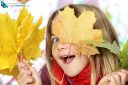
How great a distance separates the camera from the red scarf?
0.88 m

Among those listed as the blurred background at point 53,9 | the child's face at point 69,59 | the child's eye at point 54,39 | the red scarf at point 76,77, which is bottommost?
the red scarf at point 76,77

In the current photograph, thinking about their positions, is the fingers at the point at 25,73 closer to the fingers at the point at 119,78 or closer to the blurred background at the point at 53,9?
the blurred background at the point at 53,9

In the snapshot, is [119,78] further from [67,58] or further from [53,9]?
[53,9]

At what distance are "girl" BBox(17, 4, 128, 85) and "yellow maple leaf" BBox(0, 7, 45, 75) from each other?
0.04 m

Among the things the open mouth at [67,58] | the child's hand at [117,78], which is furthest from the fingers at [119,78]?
the open mouth at [67,58]

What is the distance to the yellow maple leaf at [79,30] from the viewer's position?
0.83 meters

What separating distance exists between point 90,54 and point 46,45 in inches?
5.4

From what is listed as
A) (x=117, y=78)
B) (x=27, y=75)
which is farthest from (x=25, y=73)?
(x=117, y=78)

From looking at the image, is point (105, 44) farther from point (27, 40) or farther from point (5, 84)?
point (5, 84)

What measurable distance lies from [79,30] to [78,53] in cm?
6

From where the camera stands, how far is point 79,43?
838mm

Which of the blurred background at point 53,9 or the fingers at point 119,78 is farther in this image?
the blurred background at point 53,9

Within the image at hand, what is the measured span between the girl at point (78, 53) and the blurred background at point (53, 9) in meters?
0.03

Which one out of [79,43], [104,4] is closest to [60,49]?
[79,43]
